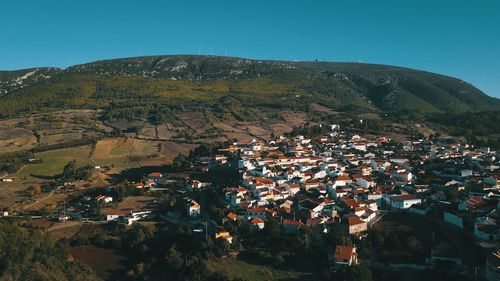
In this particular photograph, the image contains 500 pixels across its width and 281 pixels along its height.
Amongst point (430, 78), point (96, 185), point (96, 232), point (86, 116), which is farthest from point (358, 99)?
point (96, 232)

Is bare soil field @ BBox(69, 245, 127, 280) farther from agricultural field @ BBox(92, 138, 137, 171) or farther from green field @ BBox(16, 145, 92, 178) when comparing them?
green field @ BBox(16, 145, 92, 178)

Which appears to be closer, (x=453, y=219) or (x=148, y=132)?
(x=453, y=219)

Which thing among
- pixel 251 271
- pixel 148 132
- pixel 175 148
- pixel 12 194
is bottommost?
pixel 251 271

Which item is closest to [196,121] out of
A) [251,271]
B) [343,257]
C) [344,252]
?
[251,271]

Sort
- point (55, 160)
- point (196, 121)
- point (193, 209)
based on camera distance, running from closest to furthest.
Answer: point (193, 209) → point (55, 160) → point (196, 121)

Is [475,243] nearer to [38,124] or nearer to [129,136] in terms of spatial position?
[129,136]

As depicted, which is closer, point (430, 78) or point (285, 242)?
point (285, 242)

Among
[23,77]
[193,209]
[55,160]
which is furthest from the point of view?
[23,77]

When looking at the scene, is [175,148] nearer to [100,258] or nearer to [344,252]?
[100,258]
